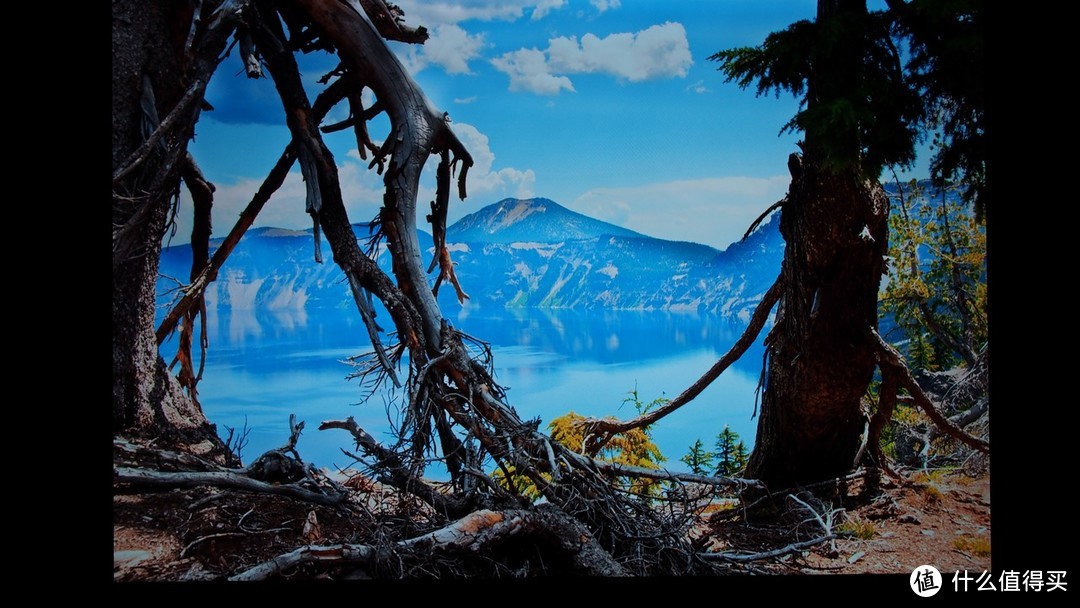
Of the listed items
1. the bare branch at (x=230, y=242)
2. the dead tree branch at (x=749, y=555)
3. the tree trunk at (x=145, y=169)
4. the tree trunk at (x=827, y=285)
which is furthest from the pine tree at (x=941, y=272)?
the tree trunk at (x=145, y=169)

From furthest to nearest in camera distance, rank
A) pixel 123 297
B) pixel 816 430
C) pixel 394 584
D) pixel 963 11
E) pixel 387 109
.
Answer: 1. pixel 816 430
2. pixel 387 109
3. pixel 123 297
4. pixel 963 11
5. pixel 394 584

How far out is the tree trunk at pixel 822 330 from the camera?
159 inches

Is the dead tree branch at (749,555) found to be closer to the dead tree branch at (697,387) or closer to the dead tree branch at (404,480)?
the dead tree branch at (404,480)

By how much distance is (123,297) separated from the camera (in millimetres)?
3709

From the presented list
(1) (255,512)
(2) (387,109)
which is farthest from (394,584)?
(2) (387,109)

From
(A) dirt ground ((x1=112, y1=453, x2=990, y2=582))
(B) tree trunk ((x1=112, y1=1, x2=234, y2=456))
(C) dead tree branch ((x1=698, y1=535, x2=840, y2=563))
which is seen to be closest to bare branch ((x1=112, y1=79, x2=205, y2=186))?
(B) tree trunk ((x1=112, y1=1, x2=234, y2=456))

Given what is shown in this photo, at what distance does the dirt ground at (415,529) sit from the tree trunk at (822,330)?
0.31 m

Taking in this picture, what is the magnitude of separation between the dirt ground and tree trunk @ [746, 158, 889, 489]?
0.31 m

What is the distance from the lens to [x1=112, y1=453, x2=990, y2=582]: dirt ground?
9.44 ft

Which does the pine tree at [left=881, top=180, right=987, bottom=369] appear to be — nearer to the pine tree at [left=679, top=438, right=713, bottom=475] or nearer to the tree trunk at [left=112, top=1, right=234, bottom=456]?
the pine tree at [left=679, top=438, right=713, bottom=475]

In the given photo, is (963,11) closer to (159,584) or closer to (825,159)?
(825,159)

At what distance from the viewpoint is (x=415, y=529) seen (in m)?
3.11

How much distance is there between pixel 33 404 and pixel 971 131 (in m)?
4.26

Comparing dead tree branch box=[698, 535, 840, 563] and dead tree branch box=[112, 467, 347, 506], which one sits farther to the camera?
dead tree branch box=[698, 535, 840, 563]
